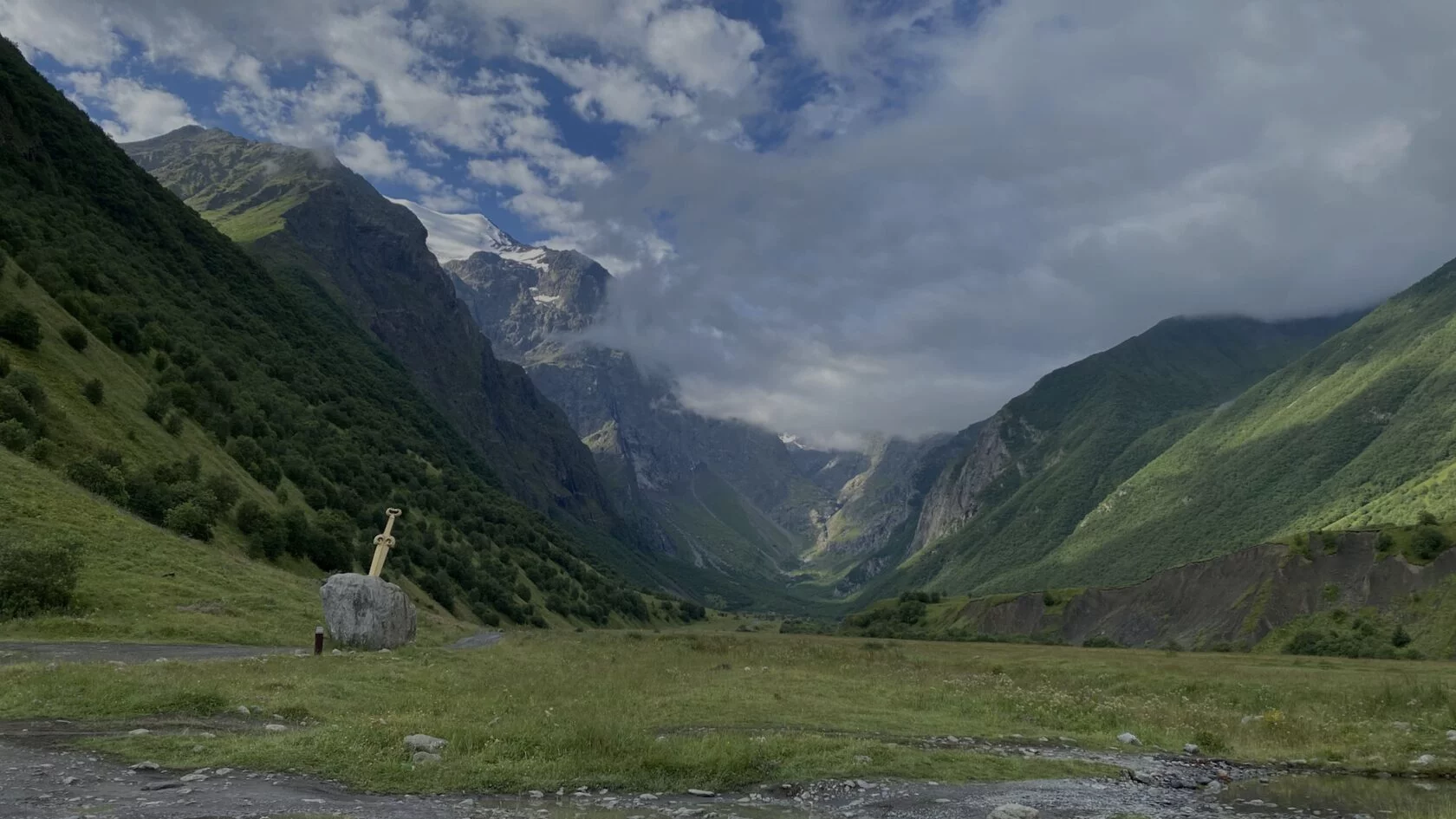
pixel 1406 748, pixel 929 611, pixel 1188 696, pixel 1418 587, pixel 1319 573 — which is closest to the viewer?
pixel 1406 748

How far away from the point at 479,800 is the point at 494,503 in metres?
165

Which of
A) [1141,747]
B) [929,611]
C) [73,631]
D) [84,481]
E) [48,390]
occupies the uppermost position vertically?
[48,390]

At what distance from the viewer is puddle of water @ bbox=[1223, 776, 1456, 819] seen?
58.0 ft

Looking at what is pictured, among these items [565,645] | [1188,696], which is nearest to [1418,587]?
[1188,696]

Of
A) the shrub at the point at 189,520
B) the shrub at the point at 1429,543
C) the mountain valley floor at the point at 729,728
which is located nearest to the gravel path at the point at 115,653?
the mountain valley floor at the point at 729,728

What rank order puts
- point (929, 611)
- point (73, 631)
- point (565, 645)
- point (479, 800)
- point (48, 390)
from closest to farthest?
point (479, 800) → point (73, 631) → point (48, 390) → point (565, 645) → point (929, 611)

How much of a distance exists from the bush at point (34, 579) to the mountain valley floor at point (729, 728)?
453 inches

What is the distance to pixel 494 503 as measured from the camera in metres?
173

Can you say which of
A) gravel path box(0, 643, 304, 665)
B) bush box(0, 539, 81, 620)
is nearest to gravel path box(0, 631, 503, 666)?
gravel path box(0, 643, 304, 665)

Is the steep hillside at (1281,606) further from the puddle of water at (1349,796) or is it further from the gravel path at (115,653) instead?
the gravel path at (115,653)

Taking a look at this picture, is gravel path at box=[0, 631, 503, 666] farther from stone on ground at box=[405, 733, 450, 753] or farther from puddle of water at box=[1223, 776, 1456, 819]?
puddle of water at box=[1223, 776, 1456, 819]

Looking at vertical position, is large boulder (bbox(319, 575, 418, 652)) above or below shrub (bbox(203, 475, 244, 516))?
below

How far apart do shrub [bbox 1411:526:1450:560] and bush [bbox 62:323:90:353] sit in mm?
131266

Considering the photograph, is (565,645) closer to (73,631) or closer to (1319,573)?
(73,631)
